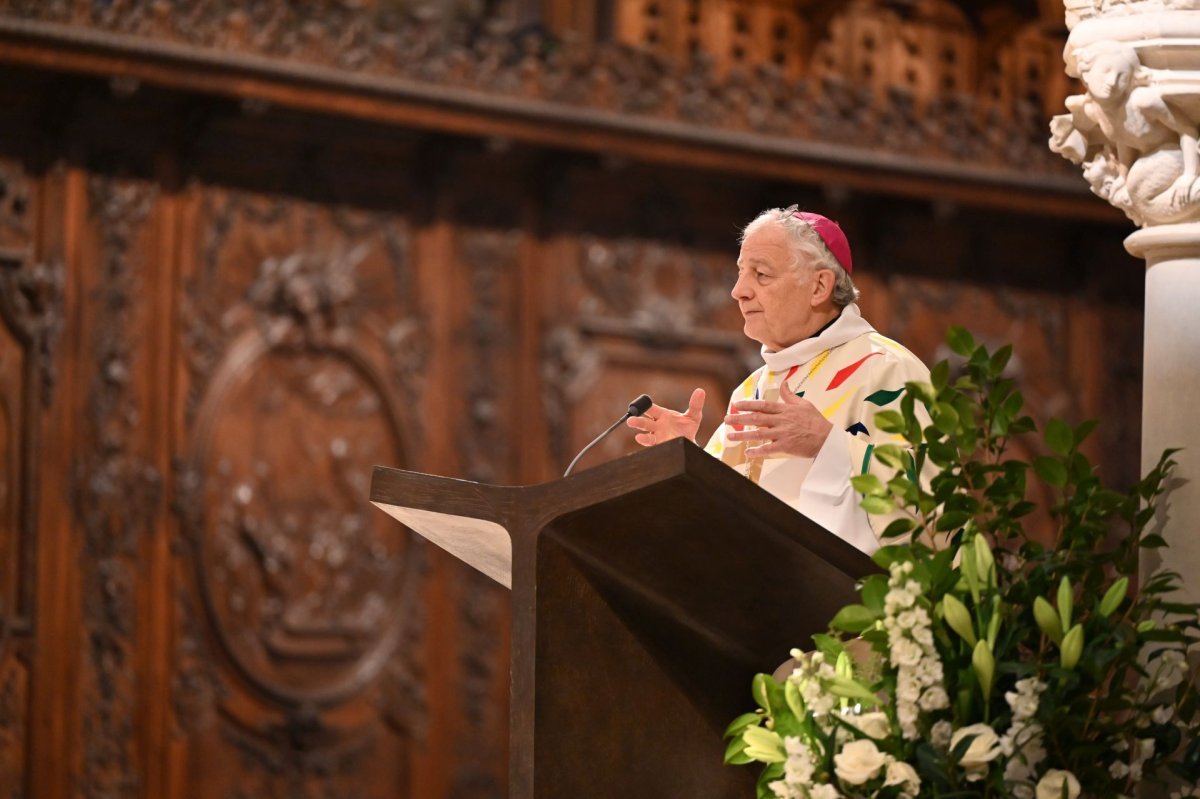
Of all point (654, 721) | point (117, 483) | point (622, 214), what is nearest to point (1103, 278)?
point (622, 214)

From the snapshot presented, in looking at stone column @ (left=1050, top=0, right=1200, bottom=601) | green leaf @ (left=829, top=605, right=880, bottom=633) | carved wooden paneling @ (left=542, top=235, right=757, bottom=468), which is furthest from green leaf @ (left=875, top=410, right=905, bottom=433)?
carved wooden paneling @ (left=542, top=235, right=757, bottom=468)

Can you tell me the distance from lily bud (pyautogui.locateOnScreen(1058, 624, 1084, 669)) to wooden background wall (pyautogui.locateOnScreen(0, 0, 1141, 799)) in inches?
195

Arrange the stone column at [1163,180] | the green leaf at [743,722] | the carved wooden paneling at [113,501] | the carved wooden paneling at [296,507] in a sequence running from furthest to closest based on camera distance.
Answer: the carved wooden paneling at [296,507]
the carved wooden paneling at [113,501]
the stone column at [1163,180]
the green leaf at [743,722]

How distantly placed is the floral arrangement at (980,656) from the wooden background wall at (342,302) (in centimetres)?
458

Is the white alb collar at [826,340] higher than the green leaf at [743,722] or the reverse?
higher

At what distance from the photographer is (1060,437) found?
8.89 ft

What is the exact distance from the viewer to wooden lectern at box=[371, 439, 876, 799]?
2744 mm

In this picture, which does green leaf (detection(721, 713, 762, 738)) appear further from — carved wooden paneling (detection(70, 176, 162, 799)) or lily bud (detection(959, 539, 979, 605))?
carved wooden paneling (detection(70, 176, 162, 799))

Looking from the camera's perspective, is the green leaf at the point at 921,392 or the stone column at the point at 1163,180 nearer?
the green leaf at the point at 921,392

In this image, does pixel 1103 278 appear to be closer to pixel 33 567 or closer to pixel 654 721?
pixel 33 567

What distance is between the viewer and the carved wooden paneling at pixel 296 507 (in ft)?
23.5

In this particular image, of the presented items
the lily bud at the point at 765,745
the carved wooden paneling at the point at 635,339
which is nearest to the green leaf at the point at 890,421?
the lily bud at the point at 765,745

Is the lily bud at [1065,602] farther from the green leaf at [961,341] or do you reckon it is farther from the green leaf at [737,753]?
the green leaf at [737,753]

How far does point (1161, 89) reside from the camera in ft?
10.3
